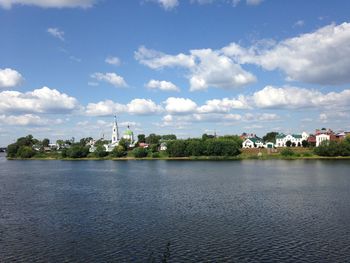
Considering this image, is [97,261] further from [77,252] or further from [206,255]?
[206,255]

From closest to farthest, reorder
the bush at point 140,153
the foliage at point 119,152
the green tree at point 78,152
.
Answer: the bush at point 140,153 → the foliage at point 119,152 → the green tree at point 78,152

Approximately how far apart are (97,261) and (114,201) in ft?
64.1

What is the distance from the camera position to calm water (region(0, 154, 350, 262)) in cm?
2172

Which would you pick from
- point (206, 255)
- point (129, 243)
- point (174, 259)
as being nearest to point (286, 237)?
point (206, 255)

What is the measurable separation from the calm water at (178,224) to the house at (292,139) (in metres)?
117

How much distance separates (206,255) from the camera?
21.2m

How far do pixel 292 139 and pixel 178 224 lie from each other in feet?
473

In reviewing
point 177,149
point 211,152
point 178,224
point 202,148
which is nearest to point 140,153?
point 177,149

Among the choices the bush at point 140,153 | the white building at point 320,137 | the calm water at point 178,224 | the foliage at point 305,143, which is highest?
the white building at point 320,137

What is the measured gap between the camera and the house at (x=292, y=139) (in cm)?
16123

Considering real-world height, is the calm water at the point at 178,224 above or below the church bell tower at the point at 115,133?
below

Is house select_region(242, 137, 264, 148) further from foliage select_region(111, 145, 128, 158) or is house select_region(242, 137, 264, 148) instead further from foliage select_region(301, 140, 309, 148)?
foliage select_region(111, 145, 128, 158)

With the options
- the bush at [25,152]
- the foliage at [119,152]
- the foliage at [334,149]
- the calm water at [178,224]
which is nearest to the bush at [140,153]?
the foliage at [119,152]

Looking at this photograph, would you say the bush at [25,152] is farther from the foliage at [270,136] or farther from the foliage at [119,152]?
Result: the foliage at [270,136]
